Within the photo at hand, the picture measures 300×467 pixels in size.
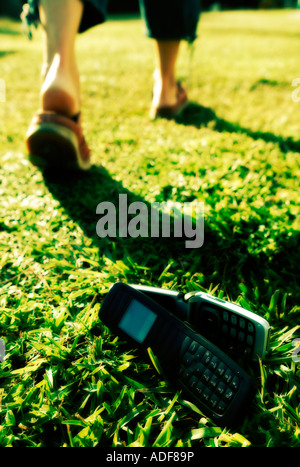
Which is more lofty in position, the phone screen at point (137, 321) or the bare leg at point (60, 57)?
the bare leg at point (60, 57)

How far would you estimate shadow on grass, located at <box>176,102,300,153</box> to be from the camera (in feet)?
7.09

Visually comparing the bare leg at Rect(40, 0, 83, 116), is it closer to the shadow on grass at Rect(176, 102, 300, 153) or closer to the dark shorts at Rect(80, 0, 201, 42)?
the dark shorts at Rect(80, 0, 201, 42)

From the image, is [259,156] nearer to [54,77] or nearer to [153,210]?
[153,210]

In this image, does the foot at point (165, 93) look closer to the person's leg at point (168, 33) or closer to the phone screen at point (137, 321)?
the person's leg at point (168, 33)

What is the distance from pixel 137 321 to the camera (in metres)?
0.99

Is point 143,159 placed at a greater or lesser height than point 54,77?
lesser

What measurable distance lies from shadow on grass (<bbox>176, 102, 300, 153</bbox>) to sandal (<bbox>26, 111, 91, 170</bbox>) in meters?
1.06

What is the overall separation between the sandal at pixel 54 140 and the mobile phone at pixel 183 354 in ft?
2.78

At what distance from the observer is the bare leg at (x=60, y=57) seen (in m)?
1.60

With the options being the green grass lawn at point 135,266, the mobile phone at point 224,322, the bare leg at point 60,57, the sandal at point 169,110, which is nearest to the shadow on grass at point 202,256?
the green grass lawn at point 135,266

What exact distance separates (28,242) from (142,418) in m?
0.84

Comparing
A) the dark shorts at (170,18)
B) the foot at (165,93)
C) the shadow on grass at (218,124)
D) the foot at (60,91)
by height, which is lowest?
the shadow on grass at (218,124)
